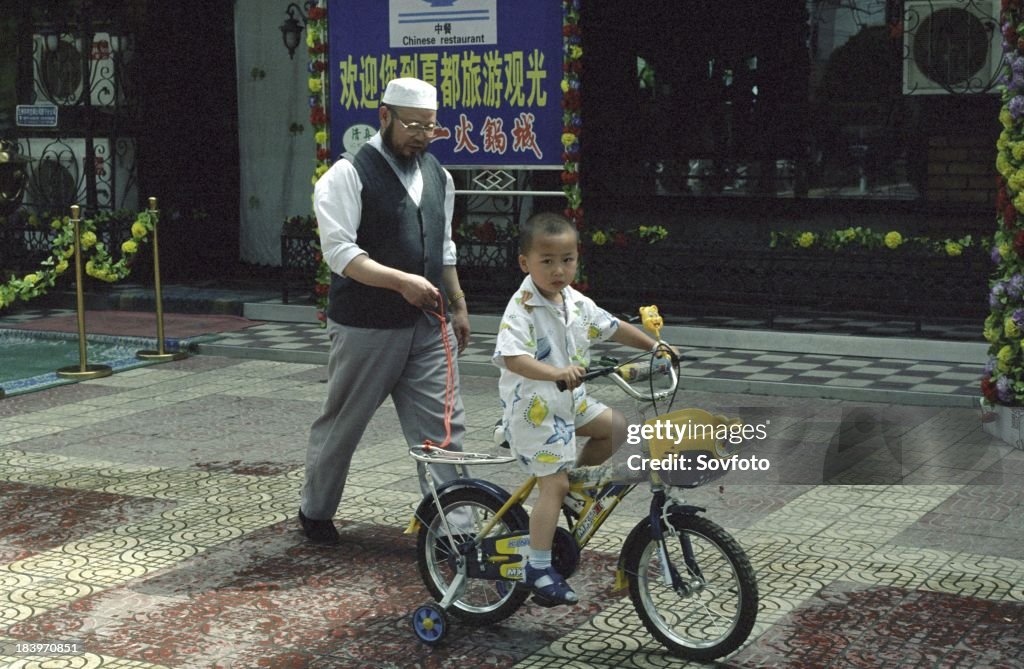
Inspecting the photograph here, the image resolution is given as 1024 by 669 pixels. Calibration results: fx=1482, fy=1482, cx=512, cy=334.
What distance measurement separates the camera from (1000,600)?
19.4 feet

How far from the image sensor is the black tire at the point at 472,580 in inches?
222

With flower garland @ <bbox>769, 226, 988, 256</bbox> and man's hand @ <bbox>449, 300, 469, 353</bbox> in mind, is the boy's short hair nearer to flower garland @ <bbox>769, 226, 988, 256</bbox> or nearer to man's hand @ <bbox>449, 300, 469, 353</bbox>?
man's hand @ <bbox>449, 300, 469, 353</bbox>

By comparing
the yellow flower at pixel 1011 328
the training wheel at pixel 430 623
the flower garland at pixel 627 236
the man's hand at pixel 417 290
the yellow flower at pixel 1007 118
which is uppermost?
the yellow flower at pixel 1007 118

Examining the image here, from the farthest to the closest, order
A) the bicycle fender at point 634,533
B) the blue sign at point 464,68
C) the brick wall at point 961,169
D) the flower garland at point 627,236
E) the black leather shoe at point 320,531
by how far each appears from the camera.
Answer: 1. the flower garland at point 627,236
2. the brick wall at point 961,169
3. the blue sign at point 464,68
4. the black leather shoe at point 320,531
5. the bicycle fender at point 634,533

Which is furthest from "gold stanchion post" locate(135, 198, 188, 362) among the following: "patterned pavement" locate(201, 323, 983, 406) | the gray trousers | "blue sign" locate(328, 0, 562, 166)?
the gray trousers

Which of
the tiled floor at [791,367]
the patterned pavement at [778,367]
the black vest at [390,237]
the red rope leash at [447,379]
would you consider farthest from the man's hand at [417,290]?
the patterned pavement at [778,367]

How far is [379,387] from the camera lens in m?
6.63

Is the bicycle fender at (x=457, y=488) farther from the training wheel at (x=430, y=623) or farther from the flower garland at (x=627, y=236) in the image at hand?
the flower garland at (x=627, y=236)

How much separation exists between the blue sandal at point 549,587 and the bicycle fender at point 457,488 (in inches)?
12.9

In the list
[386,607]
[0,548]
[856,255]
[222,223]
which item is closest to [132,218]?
[222,223]

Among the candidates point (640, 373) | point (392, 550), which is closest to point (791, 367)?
point (392, 550)

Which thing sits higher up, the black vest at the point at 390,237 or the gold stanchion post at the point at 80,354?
the black vest at the point at 390,237

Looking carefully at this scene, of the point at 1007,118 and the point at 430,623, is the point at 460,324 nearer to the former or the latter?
the point at 430,623

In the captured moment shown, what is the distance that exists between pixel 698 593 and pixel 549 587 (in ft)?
1.77
